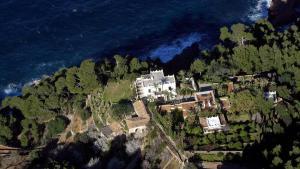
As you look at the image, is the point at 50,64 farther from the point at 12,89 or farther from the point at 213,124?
the point at 213,124

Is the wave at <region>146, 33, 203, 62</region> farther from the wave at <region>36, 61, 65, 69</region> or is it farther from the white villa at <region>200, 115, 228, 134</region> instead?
the white villa at <region>200, 115, 228, 134</region>

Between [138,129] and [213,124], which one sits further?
[138,129]

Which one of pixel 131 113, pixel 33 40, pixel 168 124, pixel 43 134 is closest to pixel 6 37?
pixel 33 40

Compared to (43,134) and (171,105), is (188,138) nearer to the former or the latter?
(171,105)

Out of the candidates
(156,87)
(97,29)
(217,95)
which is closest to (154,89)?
(156,87)

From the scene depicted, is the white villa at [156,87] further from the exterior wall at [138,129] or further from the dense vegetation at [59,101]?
the exterior wall at [138,129]

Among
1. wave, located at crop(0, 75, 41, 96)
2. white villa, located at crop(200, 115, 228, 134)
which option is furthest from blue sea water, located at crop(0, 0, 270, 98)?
white villa, located at crop(200, 115, 228, 134)

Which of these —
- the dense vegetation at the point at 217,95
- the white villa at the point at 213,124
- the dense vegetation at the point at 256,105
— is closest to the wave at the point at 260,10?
the dense vegetation at the point at 217,95
